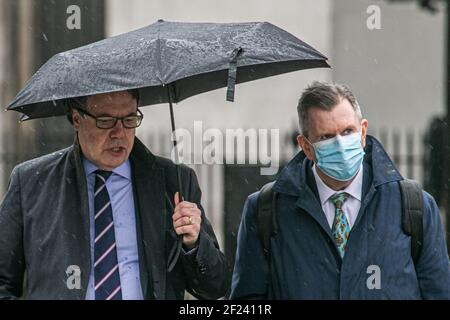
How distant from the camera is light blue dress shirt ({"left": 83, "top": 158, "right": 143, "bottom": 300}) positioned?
4.49 m

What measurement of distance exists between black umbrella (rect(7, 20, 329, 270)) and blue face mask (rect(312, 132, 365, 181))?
1.21ft

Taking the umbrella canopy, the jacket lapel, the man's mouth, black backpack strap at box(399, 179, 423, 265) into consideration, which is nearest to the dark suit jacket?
the jacket lapel

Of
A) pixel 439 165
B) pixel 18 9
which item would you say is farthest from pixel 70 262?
pixel 18 9

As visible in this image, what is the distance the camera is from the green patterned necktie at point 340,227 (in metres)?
4.54

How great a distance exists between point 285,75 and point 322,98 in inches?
266

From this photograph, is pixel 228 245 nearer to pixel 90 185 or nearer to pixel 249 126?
pixel 249 126

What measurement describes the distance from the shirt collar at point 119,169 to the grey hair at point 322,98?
2.49ft

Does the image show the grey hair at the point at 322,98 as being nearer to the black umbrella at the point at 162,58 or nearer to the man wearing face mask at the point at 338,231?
the man wearing face mask at the point at 338,231

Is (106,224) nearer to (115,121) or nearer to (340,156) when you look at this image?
(115,121)

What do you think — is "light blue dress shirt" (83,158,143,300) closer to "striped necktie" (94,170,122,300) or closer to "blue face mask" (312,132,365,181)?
"striped necktie" (94,170,122,300)

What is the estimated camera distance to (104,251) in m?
4.51

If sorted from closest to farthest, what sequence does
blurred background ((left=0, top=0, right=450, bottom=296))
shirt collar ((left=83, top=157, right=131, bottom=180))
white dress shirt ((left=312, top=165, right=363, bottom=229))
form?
white dress shirt ((left=312, top=165, right=363, bottom=229)) < shirt collar ((left=83, top=157, right=131, bottom=180)) < blurred background ((left=0, top=0, right=450, bottom=296))

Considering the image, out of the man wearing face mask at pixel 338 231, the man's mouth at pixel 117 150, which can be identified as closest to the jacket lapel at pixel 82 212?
the man's mouth at pixel 117 150

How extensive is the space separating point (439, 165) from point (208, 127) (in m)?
2.30
